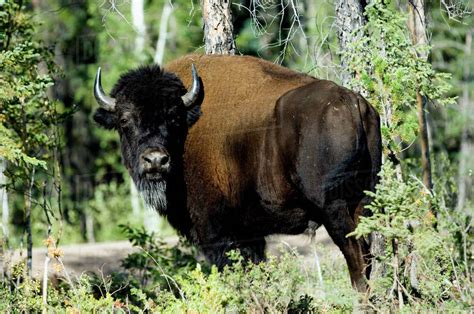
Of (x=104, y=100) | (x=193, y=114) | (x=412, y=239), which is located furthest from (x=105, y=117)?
(x=412, y=239)

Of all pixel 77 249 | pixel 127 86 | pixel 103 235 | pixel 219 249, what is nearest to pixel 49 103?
pixel 127 86

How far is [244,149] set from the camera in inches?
328

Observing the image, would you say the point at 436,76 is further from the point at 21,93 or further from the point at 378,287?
the point at 21,93

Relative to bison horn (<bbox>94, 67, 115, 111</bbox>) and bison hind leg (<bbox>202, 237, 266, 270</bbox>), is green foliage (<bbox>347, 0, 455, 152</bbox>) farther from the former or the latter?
bison horn (<bbox>94, 67, 115, 111</bbox>)

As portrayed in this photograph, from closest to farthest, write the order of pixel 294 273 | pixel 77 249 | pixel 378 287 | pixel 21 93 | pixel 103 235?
1. pixel 378 287
2. pixel 294 273
3. pixel 21 93
4. pixel 77 249
5. pixel 103 235

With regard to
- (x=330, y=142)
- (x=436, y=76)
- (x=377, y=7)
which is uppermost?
(x=377, y=7)

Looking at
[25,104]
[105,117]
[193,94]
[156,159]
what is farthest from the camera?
[25,104]

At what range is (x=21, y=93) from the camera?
326 inches

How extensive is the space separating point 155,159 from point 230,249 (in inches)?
43.9

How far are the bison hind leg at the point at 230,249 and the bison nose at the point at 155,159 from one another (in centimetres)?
89

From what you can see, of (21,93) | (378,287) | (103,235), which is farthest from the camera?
(103,235)

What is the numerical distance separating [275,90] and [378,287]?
242cm

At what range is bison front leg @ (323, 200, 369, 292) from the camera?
7.43m

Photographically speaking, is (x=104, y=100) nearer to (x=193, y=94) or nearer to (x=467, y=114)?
(x=193, y=94)
